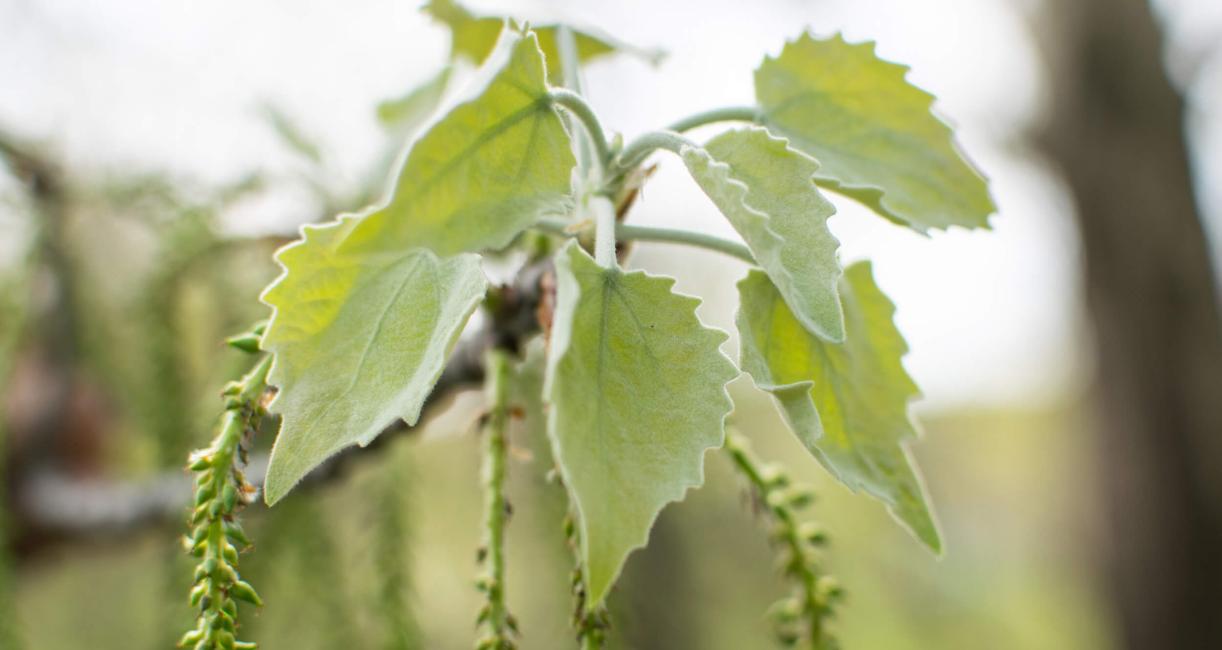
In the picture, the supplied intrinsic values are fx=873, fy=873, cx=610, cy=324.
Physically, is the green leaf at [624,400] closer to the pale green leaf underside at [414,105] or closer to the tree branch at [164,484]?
the tree branch at [164,484]

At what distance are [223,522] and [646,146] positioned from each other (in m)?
0.28

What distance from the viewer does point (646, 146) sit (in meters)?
0.47

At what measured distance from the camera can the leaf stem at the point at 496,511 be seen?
0.45 metres

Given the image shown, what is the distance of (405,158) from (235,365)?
0.62m

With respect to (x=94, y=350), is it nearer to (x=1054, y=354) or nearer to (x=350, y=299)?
(x=350, y=299)

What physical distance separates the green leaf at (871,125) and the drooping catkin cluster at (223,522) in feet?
1.23

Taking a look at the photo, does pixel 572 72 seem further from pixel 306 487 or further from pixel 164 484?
pixel 164 484

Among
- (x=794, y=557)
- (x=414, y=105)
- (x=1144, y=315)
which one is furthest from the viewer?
(x=1144, y=315)

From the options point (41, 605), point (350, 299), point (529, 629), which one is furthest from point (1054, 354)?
point (350, 299)

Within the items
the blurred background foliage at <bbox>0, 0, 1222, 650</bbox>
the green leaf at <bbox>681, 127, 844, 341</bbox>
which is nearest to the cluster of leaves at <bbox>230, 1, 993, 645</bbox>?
the green leaf at <bbox>681, 127, 844, 341</bbox>

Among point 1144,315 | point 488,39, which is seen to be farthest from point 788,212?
point 1144,315

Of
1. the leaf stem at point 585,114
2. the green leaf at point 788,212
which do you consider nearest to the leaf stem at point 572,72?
the leaf stem at point 585,114

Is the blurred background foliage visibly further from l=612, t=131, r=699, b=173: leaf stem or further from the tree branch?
l=612, t=131, r=699, b=173: leaf stem

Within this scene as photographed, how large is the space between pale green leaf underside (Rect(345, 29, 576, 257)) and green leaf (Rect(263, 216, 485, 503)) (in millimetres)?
42
